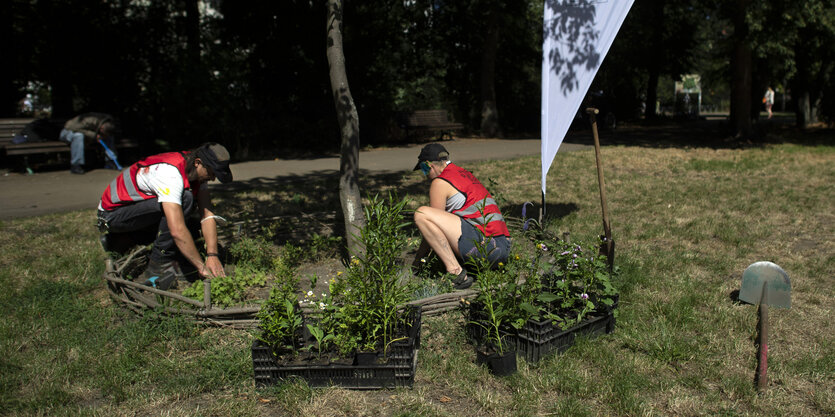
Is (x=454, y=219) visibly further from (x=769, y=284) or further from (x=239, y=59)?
(x=239, y=59)

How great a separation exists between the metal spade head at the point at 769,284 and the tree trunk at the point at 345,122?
8.79 feet

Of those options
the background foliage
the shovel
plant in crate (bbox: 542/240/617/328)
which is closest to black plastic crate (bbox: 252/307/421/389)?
plant in crate (bbox: 542/240/617/328)

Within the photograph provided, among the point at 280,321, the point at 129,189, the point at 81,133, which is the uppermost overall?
the point at 81,133

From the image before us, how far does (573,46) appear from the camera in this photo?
4.57m

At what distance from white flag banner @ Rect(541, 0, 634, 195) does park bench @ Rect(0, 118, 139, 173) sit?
9293 mm

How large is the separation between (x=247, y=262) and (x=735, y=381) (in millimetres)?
3510

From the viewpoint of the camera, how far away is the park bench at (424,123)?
52.9 ft

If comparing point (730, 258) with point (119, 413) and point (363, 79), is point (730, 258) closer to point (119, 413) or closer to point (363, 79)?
point (119, 413)

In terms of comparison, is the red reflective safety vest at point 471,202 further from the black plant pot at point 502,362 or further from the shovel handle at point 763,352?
the shovel handle at point 763,352

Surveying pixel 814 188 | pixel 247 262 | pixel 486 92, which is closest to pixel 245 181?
pixel 247 262

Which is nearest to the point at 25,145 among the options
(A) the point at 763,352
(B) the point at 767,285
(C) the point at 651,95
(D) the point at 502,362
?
(D) the point at 502,362

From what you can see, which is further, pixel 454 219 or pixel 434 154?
pixel 434 154

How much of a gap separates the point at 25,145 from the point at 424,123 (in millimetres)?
9541

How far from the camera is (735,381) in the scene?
2932mm
